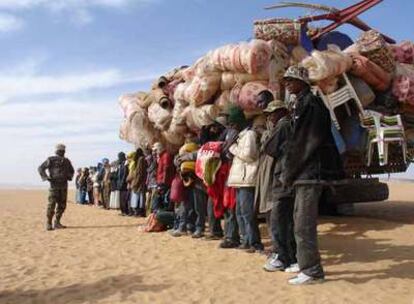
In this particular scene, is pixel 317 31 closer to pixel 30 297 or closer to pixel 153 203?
pixel 153 203

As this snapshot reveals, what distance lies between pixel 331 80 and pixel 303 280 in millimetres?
3492

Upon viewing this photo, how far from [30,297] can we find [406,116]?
6.43m

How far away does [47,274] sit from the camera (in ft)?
19.7

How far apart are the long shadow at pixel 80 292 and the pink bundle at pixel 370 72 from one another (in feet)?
14.8

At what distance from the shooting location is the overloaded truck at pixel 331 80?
7.61 m

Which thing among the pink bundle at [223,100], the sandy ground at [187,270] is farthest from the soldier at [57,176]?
the pink bundle at [223,100]

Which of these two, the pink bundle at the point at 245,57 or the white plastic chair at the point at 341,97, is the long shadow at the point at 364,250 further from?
the pink bundle at the point at 245,57

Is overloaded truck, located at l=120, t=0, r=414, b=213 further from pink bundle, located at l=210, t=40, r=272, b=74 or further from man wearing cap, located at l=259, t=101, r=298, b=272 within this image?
man wearing cap, located at l=259, t=101, r=298, b=272

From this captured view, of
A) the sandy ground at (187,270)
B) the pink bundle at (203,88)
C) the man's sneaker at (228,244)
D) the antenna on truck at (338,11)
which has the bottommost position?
the sandy ground at (187,270)

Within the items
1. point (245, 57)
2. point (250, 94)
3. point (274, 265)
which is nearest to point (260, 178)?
point (274, 265)

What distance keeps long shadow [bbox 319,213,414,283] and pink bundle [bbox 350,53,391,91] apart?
235 cm

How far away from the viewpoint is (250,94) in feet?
24.6

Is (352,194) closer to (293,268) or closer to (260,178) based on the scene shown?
(260,178)

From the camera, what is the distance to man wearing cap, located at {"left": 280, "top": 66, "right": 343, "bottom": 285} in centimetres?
509
